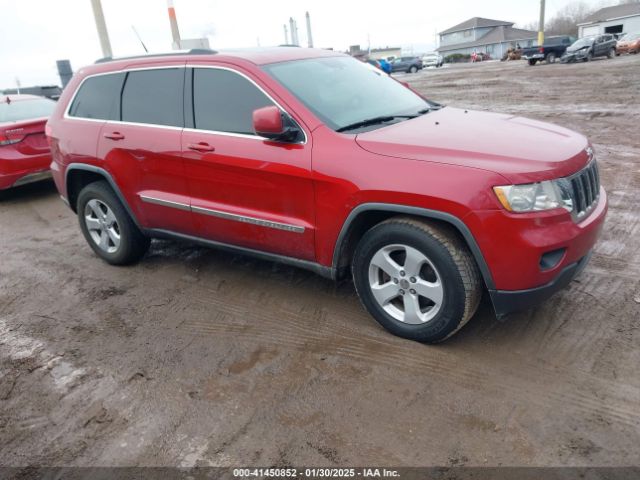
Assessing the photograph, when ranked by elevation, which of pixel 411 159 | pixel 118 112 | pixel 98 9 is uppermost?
pixel 98 9

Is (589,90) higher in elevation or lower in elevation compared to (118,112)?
lower

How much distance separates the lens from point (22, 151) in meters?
7.47

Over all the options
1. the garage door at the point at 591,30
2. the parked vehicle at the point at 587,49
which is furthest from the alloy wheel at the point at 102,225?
the garage door at the point at 591,30

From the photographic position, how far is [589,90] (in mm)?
15336

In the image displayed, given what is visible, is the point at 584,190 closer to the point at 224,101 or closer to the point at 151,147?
the point at 224,101

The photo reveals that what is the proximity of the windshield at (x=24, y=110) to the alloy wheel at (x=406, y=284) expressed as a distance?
21.9 feet

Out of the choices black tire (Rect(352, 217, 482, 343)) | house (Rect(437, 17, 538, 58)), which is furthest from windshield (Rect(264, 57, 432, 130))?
house (Rect(437, 17, 538, 58))

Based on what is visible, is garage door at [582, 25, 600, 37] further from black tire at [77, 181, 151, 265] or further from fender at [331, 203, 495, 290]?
fender at [331, 203, 495, 290]

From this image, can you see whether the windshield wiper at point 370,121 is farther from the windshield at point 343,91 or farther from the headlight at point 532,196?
the headlight at point 532,196

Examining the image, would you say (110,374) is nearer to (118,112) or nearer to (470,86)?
(118,112)

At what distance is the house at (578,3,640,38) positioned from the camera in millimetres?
53969

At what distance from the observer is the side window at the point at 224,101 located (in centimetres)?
380

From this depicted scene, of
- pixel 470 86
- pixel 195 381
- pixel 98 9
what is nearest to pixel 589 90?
pixel 470 86

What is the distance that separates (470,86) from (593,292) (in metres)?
18.0
